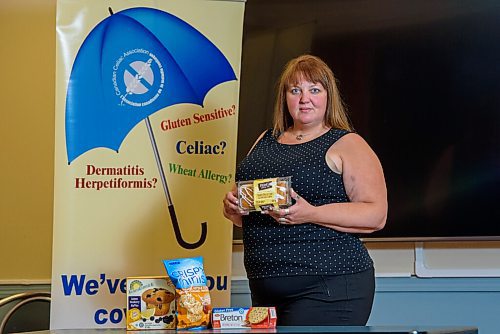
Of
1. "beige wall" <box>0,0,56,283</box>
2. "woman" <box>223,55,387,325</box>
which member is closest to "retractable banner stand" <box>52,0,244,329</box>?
"beige wall" <box>0,0,56,283</box>

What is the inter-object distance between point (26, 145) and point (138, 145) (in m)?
0.68

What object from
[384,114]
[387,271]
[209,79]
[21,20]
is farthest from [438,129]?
[21,20]

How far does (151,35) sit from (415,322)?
151 cm

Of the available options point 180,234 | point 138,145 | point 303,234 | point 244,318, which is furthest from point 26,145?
point 244,318

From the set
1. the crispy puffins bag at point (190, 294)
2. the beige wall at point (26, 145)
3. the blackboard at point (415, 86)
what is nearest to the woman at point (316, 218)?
the crispy puffins bag at point (190, 294)

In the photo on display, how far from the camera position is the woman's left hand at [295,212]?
2186mm

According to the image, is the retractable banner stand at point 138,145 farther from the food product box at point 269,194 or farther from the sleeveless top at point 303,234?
the food product box at point 269,194

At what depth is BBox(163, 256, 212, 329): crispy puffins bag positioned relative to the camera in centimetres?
202

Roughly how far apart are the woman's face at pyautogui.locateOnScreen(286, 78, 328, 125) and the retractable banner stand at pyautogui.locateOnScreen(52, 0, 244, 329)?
844 millimetres

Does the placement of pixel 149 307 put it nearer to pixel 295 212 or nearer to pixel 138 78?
pixel 295 212

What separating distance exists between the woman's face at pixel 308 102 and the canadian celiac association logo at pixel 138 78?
2.97 feet

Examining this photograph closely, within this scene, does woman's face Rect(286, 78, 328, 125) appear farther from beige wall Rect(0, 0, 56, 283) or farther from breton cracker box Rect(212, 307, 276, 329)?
beige wall Rect(0, 0, 56, 283)

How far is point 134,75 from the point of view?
10.5 feet

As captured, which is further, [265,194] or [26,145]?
[26,145]
